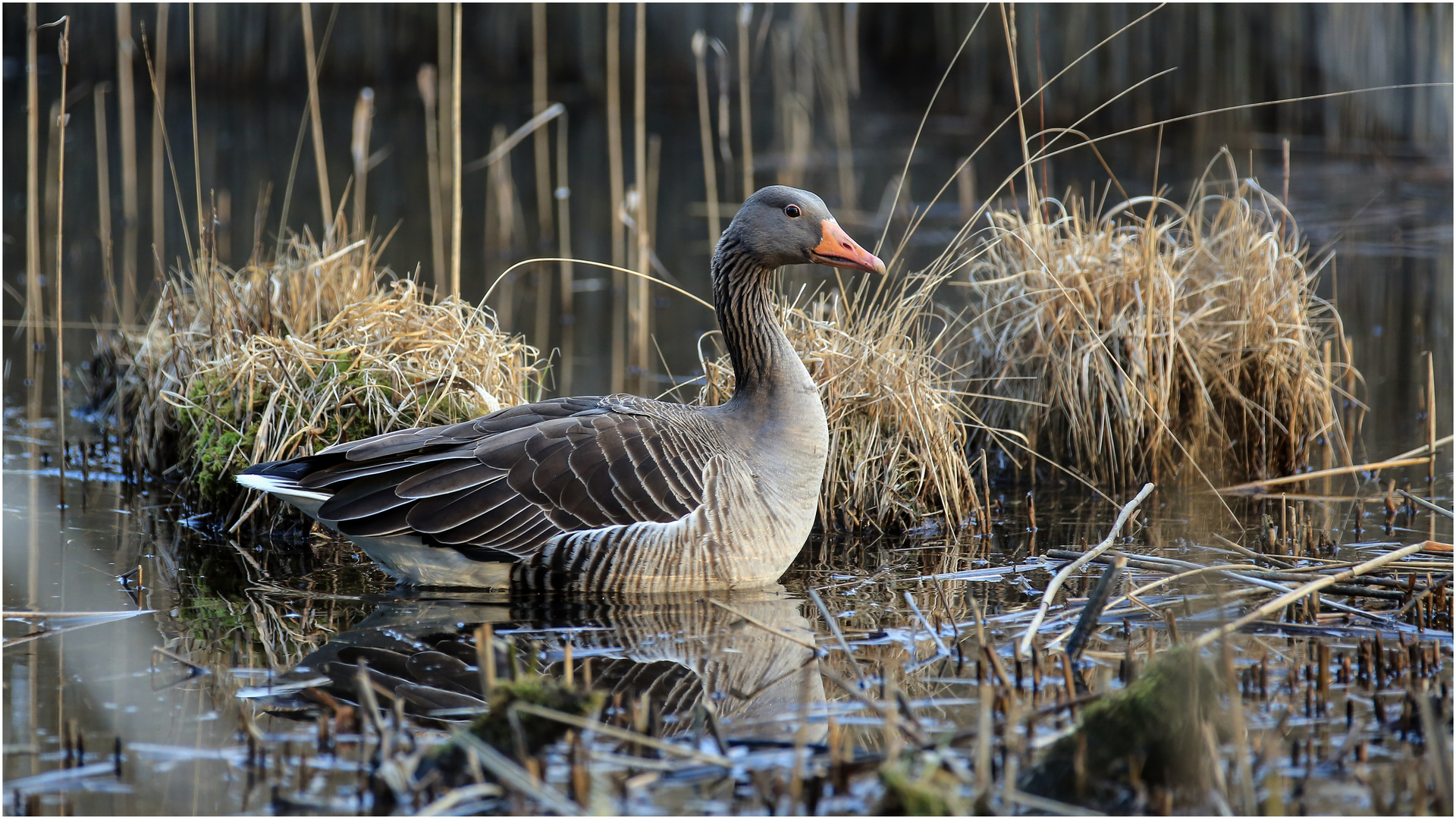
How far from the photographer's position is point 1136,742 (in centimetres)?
387

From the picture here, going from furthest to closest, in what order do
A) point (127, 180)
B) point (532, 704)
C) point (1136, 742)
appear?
point (127, 180) < point (532, 704) < point (1136, 742)

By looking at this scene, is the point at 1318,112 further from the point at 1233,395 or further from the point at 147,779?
the point at 147,779

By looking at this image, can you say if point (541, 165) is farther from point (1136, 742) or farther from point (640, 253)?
point (1136, 742)

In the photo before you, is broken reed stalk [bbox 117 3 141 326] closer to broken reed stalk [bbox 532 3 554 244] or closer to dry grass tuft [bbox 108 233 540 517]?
dry grass tuft [bbox 108 233 540 517]

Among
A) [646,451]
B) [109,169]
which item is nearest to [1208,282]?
[646,451]

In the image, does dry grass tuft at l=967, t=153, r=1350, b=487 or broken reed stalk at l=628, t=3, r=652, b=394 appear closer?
dry grass tuft at l=967, t=153, r=1350, b=487

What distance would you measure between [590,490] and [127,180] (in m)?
9.30

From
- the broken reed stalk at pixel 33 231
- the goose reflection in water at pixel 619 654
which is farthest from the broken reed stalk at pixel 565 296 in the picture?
the goose reflection in water at pixel 619 654

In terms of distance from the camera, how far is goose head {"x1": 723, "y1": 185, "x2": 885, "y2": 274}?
626cm

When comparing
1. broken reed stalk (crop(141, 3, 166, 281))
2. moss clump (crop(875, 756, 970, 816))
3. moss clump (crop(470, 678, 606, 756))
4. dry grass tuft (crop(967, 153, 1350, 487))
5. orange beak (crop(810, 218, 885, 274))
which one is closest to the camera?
moss clump (crop(875, 756, 970, 816))

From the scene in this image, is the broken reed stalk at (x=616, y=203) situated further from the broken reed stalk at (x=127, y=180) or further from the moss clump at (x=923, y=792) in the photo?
the moss clump at (x=923, y=792)

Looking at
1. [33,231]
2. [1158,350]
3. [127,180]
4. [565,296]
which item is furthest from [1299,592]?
[127,180]

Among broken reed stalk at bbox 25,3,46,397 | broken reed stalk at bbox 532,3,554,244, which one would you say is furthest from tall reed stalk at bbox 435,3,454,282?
broken reed stalk at bbox 25,3,46,397

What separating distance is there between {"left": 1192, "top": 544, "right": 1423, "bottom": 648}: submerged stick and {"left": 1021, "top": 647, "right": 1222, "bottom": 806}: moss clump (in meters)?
0.14
